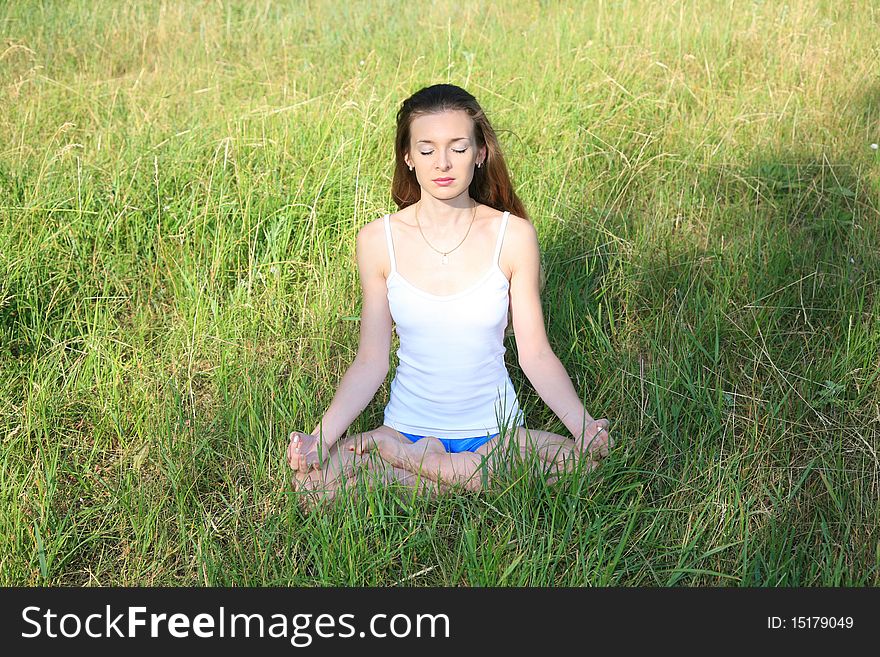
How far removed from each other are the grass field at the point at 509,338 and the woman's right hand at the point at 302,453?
3.0 inches

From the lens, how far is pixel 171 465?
2.51 metres

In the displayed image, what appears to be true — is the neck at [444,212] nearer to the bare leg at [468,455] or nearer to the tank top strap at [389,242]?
the tank top strap at [389,242]

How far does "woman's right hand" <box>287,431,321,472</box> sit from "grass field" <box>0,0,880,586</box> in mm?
76

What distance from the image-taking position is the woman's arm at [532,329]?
248 centimetres

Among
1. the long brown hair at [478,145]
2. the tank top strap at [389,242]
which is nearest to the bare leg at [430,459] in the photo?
the tank top strap at [389,242]

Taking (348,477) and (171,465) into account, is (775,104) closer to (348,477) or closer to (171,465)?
(348,477)

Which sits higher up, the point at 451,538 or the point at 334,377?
the point at 334,377

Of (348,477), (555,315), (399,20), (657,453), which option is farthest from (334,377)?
(399,20)

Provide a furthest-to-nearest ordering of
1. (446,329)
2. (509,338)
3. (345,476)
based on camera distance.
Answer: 1. (509,338)
2. (446,329)
3. (345,476)

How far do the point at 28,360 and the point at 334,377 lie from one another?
106 centimetres

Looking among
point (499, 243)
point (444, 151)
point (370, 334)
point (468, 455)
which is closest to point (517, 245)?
point (499, 243)

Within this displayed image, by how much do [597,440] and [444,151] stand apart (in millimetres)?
872

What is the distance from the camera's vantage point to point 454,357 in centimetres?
251

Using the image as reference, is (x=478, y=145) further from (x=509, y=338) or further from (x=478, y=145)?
(x=509, y=338)
